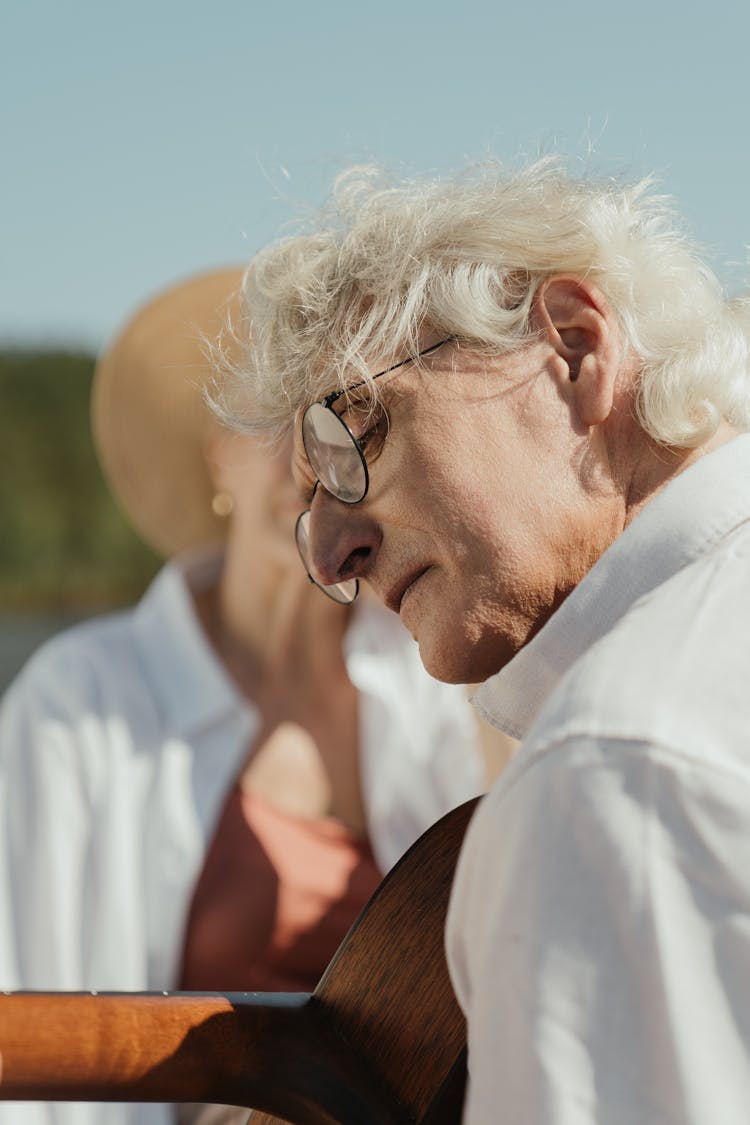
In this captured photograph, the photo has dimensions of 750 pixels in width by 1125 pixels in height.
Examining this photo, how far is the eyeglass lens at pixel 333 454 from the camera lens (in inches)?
46.6

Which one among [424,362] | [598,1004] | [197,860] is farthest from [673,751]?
[197,860]

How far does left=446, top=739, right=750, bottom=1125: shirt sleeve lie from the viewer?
0.70 m

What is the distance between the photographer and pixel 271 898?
2412 mm

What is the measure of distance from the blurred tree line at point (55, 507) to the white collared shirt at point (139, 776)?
4.79m

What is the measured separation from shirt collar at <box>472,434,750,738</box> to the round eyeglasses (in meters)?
0.24

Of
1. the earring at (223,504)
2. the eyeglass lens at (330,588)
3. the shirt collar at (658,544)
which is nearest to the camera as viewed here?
the shirt collar at (658,544)

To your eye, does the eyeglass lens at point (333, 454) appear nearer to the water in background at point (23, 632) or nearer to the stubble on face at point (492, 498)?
the stubble on face at point (492, 498)

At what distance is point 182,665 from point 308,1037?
1609mm

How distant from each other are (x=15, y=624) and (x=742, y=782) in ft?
22.2

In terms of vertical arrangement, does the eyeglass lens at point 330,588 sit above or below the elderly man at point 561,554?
below

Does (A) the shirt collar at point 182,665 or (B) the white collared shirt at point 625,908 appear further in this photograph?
(A) the shirt collar at point 182,665

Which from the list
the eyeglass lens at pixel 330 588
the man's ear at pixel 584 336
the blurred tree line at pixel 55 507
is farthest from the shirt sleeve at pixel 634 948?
the blurred tree line at pixel 55 507

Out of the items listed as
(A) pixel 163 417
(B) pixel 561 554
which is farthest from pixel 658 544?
(A) pixel 163 417

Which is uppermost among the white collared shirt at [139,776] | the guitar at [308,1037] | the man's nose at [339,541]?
the man's nose at [339,541]
